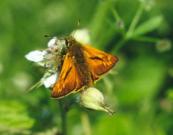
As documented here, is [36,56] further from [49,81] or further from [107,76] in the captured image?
[107,76]

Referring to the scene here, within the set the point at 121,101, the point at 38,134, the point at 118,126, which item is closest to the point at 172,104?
the point at 121,101

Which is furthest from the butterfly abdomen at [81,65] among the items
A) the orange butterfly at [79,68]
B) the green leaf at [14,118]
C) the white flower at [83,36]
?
the white flower at [83,36]

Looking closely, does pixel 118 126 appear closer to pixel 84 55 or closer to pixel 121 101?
pixel 121 101

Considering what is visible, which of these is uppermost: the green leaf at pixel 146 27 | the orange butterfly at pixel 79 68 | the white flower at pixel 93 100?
the green leaf at pixel 146 27

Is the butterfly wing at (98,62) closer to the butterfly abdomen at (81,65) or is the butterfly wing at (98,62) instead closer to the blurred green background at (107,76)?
the butterfly abdomen at (81,65)

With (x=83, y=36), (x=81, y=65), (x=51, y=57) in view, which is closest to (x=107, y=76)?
(x=83, y=36)

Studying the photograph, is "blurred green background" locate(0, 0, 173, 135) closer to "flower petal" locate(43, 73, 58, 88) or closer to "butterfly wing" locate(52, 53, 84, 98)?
"flower petal" locate(43, 73, 58, 88)

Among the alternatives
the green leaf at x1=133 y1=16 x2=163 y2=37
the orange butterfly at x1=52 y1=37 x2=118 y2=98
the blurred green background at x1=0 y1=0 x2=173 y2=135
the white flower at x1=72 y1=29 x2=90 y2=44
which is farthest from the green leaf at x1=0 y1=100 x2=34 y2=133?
the green leaf at x1=133 y1=16 x2=163 y2=37
